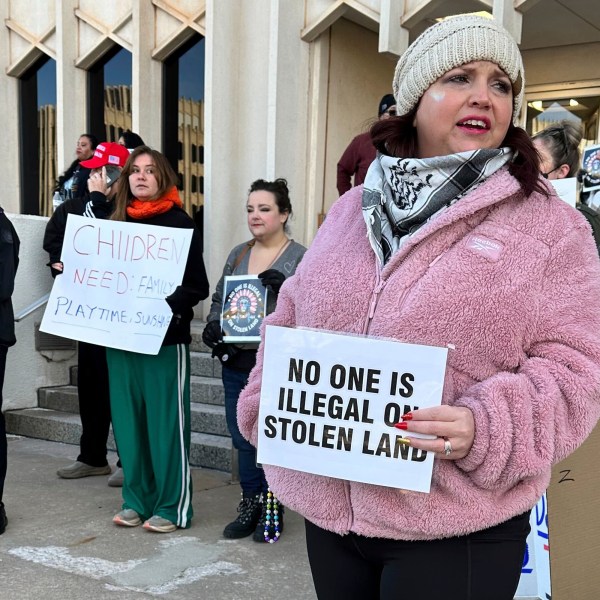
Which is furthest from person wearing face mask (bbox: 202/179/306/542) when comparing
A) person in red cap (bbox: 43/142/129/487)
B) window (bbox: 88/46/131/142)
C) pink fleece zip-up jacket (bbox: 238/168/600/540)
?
window (bbox: 88/46/131/142)

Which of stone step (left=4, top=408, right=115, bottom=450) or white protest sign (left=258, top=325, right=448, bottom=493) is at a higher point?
white protest sign (left=258, top=325, right=448, bottom=493)

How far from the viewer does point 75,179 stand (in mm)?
6102

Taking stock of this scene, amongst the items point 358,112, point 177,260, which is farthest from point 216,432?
point 358,112

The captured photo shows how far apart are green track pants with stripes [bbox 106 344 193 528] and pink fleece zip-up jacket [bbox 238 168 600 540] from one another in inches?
111

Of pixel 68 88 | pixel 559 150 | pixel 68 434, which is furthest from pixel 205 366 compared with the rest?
pixel 68 88

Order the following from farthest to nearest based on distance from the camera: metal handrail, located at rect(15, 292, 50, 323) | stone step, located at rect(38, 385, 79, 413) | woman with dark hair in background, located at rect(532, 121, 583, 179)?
stone step, located at rect(38, 385, 79, 413) → metal handrail, located at rect(15, 292, 50, 323) → woman with dark hair in background, located at rect(532, 121, 583, 179)

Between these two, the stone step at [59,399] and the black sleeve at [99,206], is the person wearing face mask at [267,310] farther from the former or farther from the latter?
the stone step at [59,399]

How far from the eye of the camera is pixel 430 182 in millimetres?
1589

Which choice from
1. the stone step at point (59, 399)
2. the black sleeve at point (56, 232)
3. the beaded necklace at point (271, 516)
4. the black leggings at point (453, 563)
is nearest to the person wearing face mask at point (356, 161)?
the black sleeve at point (56, 232)

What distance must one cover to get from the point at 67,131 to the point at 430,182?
8.37 metres

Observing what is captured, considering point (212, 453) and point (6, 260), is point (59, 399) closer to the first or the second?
point (212, 453)

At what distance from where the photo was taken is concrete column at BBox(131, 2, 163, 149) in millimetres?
8305

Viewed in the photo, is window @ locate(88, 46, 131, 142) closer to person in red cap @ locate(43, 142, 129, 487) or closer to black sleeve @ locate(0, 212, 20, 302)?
person in red cap @ locate(43, 142, 129, 487)

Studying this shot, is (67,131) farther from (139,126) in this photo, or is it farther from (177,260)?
(177,260)
